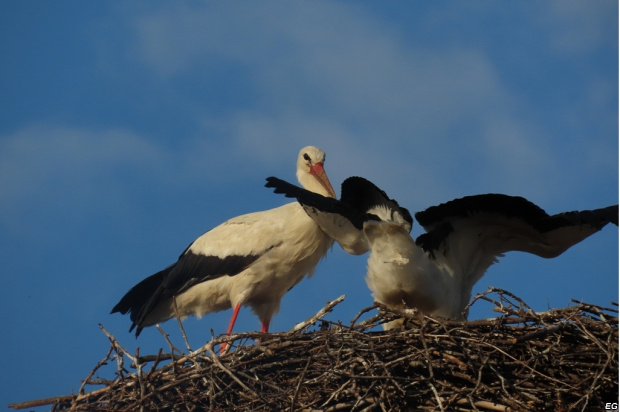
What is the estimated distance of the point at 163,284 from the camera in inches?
341

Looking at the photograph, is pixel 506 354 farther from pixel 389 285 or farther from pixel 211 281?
pixel 211 281

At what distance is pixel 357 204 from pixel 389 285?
58cm

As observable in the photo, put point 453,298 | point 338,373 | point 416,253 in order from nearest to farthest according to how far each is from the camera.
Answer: point 338,373
point 416,253
point 453,298

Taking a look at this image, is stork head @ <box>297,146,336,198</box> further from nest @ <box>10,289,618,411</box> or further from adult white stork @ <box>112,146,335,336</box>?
nest @ <box>10,289,618,411</box>

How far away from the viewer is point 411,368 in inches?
250

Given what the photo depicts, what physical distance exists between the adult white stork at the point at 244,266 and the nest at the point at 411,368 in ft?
4.52

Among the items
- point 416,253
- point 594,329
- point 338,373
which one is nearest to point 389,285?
point 416,253

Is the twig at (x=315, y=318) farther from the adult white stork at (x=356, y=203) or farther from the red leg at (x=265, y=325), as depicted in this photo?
the red leg at (x=265, y=325)

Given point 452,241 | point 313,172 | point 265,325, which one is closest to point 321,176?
point 313,172

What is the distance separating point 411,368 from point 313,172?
8.86 ft

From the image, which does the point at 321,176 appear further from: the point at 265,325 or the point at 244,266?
the point at 265,325

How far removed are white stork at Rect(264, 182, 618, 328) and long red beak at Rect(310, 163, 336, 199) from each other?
1300 millimetres

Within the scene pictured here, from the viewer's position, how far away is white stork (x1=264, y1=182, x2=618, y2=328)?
21.6ft

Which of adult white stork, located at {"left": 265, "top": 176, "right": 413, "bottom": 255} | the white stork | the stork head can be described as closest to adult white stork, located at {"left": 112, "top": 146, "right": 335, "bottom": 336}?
the stork head
